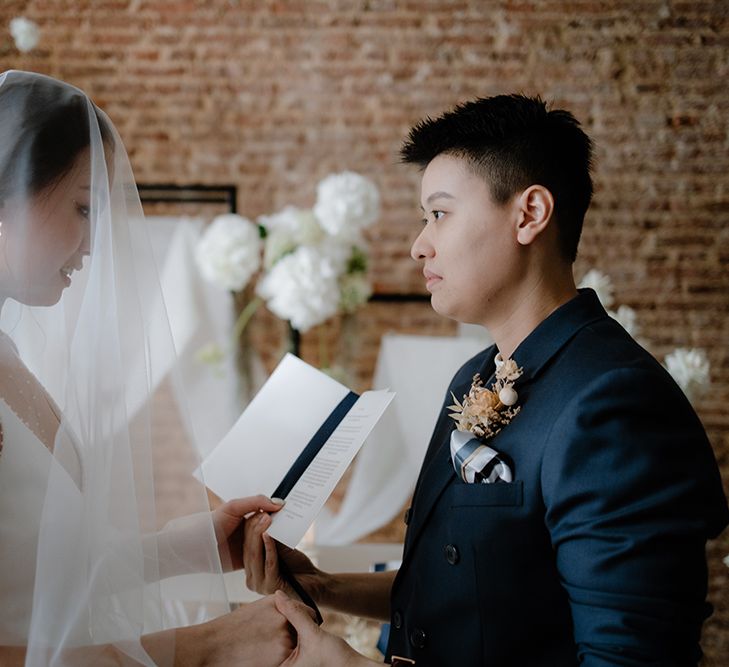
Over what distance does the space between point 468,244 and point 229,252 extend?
5.15ft

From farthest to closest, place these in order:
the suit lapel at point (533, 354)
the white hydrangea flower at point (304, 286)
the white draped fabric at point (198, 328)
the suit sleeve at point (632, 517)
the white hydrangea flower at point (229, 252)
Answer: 1. the white draped fabric at point (198, 328)
2. the white hydrangea flower at point (229, 252)
3. the white hydrangea flower at point (304, 286)
4. the suit lapel at point (533, 354)
5. the suit sleeve at point (632, 517)

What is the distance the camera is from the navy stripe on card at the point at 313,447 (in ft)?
5.00

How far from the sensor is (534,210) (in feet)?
4.50

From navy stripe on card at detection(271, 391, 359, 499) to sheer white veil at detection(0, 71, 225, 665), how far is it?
25 centimetres

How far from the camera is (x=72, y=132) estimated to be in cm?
119

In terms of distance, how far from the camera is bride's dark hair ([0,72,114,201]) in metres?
1.14

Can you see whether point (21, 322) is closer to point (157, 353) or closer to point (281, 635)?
point (157, 353)

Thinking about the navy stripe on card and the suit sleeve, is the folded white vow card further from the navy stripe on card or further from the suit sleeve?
the suit sleeve

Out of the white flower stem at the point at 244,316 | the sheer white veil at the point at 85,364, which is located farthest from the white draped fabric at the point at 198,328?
the sheer white veil at the point at 85,364

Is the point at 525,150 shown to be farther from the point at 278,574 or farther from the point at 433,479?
the point at 278,574

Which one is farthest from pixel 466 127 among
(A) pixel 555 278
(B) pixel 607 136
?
(B) pixel 607 136

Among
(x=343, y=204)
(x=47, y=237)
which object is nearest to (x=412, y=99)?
(x=343, y=204)

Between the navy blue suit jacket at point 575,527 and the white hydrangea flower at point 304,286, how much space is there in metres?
1.33

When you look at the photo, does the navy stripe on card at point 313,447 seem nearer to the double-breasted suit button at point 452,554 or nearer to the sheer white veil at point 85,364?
the sheer white veil at point 85,364
